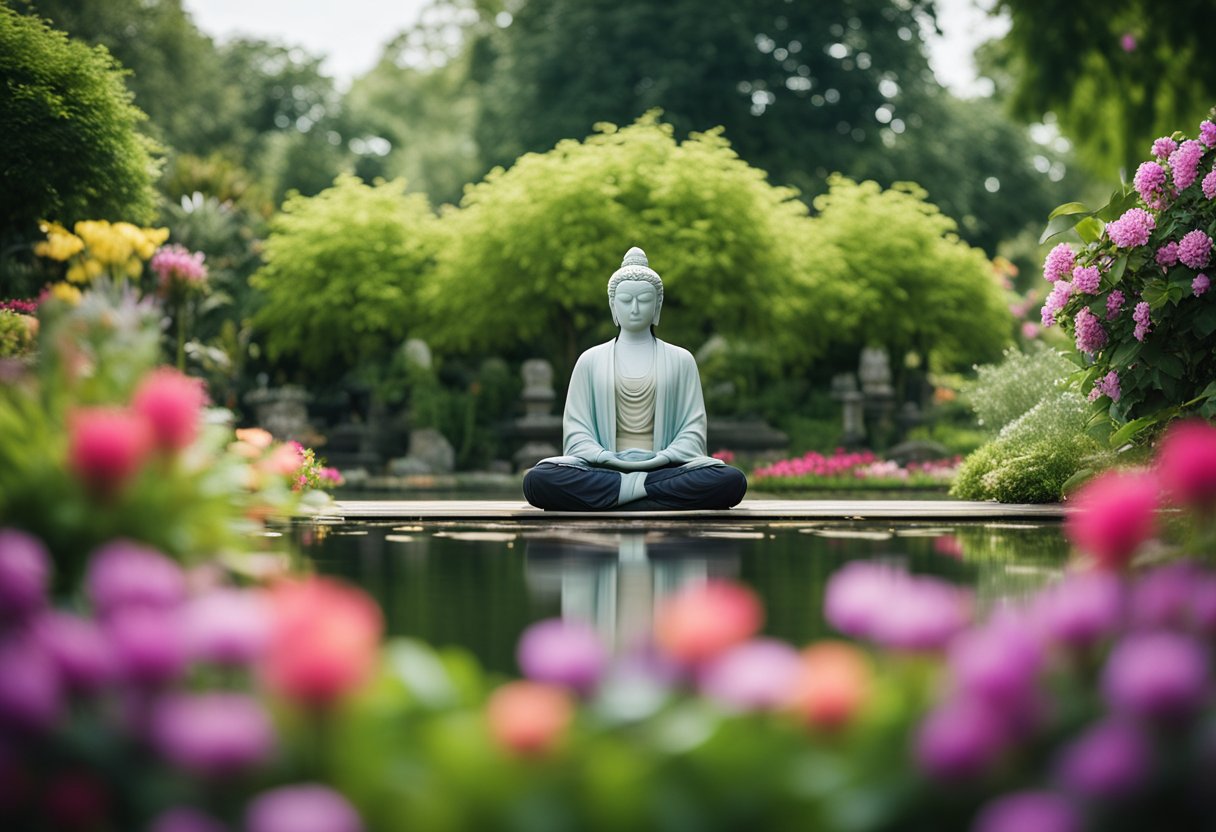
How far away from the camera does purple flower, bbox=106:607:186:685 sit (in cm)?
223

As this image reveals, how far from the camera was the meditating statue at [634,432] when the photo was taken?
436 inches

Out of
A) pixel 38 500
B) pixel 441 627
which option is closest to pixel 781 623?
pixel 441 627

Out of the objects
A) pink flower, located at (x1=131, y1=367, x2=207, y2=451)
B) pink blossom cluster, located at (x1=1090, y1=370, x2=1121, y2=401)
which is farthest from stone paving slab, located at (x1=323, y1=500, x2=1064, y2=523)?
pink flower, located at (x1=131, y1=367, x2=207, y2=451)

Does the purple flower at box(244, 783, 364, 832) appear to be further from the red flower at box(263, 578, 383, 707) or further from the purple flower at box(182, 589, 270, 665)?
the purple flower at box(182, 589, 270, 665)

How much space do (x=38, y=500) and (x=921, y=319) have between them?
22193mm

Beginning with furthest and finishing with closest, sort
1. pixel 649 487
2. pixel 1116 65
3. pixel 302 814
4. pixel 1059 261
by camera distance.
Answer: pixel 1116 65 → pixel 649 487 → pixel 1059 261 → pixel 302 814

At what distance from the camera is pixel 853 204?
24797 millimetres

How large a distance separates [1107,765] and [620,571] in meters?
4.68

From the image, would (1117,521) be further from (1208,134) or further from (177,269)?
(177,269)

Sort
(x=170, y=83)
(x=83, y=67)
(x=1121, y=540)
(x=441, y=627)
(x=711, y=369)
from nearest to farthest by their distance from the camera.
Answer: (x=1121, y=540) → (x=441, y=627) → (x=83, y=67) → (x=711, y=369) → (x=170, y=83)

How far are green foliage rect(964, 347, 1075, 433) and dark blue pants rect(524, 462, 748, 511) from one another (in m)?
5.93

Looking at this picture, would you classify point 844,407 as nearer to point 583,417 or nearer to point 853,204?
point 853,204

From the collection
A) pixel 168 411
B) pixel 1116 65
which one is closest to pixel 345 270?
pixel 1116 65

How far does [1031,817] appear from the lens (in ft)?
6.23
